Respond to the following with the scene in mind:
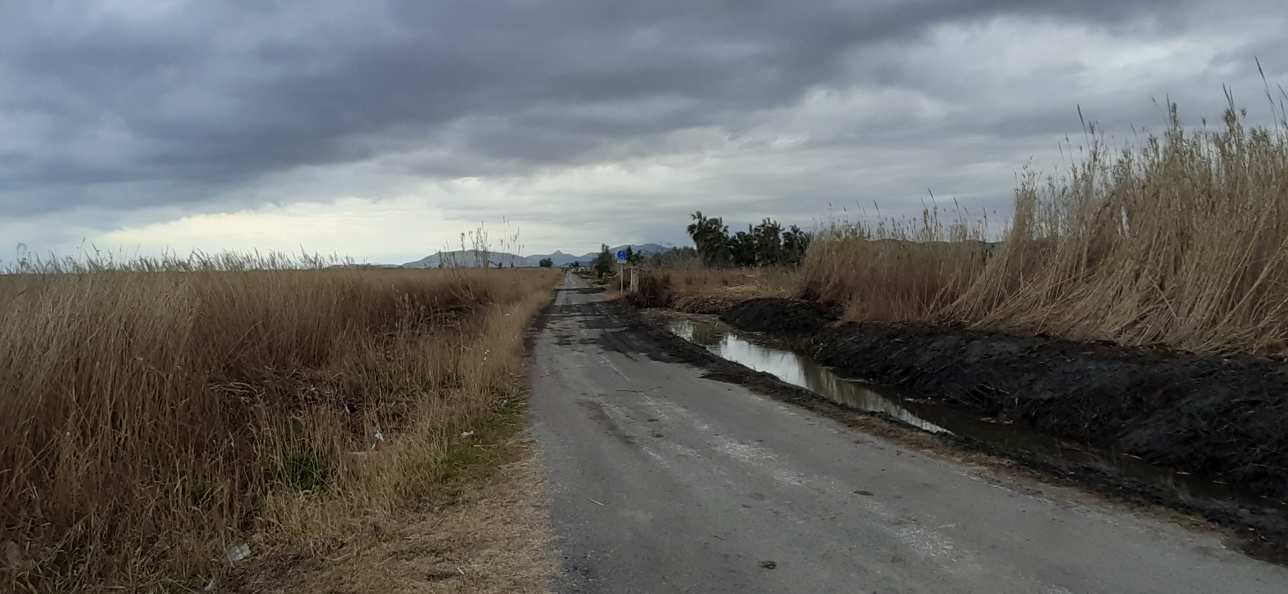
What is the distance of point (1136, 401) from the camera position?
7.72 meters

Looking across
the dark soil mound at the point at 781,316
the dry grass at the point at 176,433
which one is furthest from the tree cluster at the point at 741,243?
the dry grass at the point at 176,433

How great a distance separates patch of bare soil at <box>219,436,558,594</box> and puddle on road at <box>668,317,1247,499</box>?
5.15 m

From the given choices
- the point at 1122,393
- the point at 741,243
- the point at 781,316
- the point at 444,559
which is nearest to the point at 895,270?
the point at 781,316

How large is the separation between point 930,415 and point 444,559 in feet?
24.1

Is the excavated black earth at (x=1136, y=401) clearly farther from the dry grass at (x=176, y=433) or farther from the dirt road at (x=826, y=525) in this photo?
the dry grass at (x=176, y=433)

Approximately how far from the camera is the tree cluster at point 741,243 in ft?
169

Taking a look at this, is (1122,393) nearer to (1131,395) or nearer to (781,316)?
(1131,395)

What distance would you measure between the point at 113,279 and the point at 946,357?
36.8 ft

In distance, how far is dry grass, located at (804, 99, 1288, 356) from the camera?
27.9 feet

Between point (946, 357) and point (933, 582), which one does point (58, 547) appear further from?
point (946, 357)

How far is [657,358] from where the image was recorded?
1440cm

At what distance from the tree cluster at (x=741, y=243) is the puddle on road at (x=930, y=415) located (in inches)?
1212

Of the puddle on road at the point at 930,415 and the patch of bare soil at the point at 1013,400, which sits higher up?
the patch of bare soil at the point at 1013,400

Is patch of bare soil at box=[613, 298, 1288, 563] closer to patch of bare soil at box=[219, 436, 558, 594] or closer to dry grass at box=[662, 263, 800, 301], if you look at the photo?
patch of bare soil at box=[219, 436, 558, 594]
